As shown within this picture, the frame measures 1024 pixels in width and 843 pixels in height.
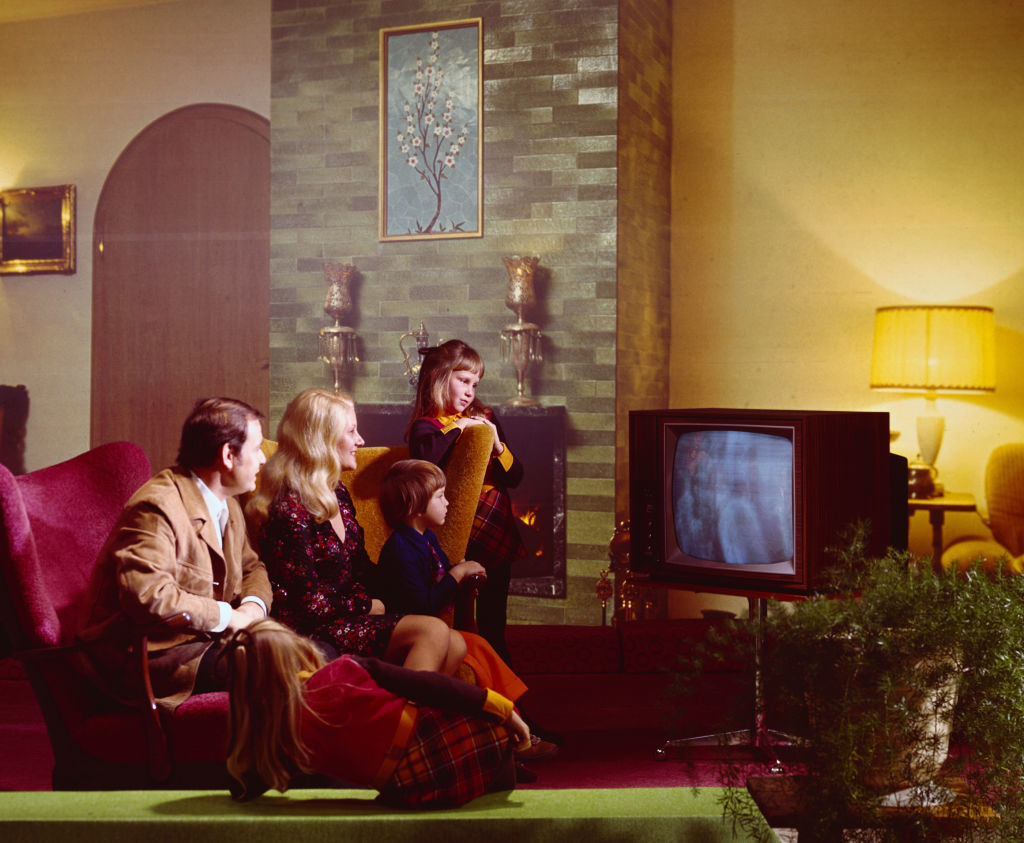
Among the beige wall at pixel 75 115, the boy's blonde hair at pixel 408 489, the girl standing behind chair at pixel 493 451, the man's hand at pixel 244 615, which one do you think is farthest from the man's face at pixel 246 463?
the beige wall at pixel 75 115

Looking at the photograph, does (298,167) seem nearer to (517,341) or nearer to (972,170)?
(517,341)

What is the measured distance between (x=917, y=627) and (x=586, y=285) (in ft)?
10.7

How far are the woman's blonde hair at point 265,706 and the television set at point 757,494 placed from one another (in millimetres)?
1269

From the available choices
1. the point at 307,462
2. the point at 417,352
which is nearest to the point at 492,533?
the point at 307,462

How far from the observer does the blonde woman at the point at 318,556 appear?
7.53 feet

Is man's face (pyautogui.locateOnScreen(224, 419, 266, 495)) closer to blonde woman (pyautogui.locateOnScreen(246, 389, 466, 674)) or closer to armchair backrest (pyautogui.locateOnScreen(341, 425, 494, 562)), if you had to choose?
blonde woman (pyautogui.locateOnScreen(246, 389, 466, 674))

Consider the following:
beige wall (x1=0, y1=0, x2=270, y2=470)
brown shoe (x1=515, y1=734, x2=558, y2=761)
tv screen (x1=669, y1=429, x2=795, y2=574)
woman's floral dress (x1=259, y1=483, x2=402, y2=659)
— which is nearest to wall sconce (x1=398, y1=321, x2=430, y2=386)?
beige wall (x1=0, y1=0, x2=270, y2=470)

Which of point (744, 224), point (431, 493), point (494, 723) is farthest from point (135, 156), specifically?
point (494, 723)

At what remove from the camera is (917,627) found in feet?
4.72

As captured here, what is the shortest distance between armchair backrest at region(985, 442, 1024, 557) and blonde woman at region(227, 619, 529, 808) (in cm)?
330

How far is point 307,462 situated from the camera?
7.72ft

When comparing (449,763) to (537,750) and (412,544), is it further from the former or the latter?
(537,750)

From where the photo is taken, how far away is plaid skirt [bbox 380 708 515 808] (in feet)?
4.74

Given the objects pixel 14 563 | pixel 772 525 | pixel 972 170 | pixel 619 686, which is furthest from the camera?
pixel 972 170
